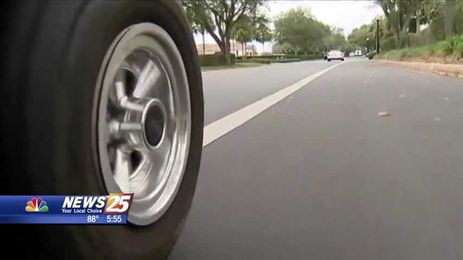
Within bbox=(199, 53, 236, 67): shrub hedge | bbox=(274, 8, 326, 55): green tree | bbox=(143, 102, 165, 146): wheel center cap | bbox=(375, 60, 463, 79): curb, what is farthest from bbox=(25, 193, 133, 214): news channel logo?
bbox=(274, 8, 326, 55): green tree

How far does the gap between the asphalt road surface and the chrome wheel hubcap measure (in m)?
0.44

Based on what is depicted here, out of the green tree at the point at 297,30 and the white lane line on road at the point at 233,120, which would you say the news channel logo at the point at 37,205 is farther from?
the green tree at the point at 297,30

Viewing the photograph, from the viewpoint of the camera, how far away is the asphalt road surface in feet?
9.26

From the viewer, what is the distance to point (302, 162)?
5.00 metres

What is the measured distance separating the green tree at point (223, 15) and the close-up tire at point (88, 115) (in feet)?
176

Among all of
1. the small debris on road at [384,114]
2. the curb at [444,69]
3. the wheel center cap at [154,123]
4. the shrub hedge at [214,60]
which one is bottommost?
the shrub hedge at [214,60]

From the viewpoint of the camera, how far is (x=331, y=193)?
3.87 metres

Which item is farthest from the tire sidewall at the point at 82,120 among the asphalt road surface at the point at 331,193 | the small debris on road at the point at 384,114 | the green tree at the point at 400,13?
the green tree at the point at 400,13

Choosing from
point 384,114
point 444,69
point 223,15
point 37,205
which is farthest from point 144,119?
point 223,15

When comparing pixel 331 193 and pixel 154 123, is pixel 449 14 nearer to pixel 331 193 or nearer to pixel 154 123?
pixel 331 193

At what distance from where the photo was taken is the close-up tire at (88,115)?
1.66 metres

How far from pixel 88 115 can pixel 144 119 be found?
47 centimetres

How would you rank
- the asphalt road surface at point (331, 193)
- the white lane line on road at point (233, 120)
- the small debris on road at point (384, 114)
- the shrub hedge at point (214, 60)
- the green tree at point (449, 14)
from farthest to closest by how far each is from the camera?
the shrub hedge at point (214, 60), the green tree at point (449, 14), the small debris on road at point (384, 114), the white lane line on road at point (233, 120), the asphalt road surface at point (331, 193)

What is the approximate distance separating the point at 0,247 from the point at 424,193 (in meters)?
2.80
